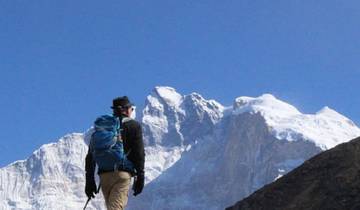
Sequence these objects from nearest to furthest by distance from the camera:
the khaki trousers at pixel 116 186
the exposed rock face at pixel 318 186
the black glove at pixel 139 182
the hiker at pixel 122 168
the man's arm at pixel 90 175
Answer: the black glove at pixel 139 182, the hiker at pixel 122 168, the khaki trousers at pixel 116 186, the man's arm at pixel 90 175, the exposed rock face at pixel 318 186

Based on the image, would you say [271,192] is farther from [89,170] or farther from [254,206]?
[89,170]

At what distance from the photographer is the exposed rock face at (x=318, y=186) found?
40188 millimetres

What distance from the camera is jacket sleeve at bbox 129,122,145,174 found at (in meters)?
12.0

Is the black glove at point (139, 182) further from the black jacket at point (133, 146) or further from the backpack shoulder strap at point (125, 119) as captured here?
the backpack shoulder strap at point (125, 119)

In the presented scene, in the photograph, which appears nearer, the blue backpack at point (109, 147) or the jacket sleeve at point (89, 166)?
the blue backpack at point (109, 147)

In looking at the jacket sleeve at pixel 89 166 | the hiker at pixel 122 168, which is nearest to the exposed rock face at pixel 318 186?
the hiker at pixel 122 168

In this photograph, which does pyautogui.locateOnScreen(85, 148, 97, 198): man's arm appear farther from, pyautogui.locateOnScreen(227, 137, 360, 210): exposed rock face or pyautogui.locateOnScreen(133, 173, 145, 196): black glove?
pyautogui.locateOnScreen(227, 137, 360, 210): exposed rock face

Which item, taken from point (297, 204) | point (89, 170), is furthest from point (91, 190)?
point (297, 204)

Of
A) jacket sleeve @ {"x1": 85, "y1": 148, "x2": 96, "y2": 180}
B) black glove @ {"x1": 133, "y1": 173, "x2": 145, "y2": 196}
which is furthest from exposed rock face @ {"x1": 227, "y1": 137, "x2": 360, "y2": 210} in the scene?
black glove @ {"x1": 133, "y1": 173, "x2": 145, "y2": 196}

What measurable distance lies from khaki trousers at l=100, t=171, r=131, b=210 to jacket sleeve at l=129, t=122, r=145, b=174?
9.8 inches

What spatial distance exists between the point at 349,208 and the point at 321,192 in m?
5.17

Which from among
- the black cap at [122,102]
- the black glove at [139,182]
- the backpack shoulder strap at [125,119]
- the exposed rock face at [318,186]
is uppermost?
the exposed rock face at [318,186]

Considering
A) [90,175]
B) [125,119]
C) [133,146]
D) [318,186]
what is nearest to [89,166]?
[90,175]

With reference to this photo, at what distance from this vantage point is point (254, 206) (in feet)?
139
